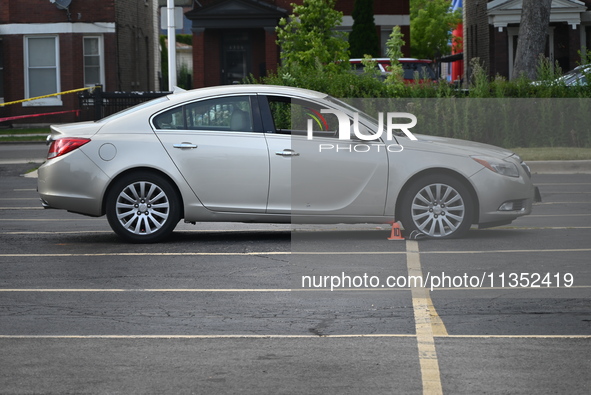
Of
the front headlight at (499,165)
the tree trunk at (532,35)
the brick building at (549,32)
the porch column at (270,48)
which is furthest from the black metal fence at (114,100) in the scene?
the brick building at (549,32)

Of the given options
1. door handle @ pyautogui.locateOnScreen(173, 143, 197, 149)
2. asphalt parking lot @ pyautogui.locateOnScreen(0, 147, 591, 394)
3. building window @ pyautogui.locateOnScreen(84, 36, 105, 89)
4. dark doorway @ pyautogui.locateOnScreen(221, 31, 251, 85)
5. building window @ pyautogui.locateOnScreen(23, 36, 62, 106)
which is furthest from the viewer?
dark doorway @ pyautogui.locateOnScreen(221, 31, 251, 85)

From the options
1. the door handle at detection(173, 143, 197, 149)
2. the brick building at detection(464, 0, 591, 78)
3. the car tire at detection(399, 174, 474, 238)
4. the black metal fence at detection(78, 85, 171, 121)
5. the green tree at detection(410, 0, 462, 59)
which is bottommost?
the car tire at detection(399, 174, 474, 238)

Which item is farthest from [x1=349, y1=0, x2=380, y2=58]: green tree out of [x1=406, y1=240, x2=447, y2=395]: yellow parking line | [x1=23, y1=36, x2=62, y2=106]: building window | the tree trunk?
[x1=406, y1=240, x2=447, y2=395]: yellow parking line

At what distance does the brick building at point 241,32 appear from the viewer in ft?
126

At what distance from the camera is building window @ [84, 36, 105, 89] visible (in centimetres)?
3681

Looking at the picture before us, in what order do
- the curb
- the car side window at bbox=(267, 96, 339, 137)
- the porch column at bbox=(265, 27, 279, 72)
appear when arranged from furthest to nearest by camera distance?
the porch column at bbox=(265, 27, 279, 72)
the curb
the car side window at bbox=(267, 96, 339, 137)

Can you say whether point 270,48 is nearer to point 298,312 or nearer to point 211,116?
point 211,116

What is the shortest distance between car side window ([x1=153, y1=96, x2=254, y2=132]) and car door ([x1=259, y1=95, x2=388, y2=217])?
0.47 m

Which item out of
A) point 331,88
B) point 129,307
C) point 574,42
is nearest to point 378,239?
point 129,307

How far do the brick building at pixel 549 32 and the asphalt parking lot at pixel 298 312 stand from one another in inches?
1132

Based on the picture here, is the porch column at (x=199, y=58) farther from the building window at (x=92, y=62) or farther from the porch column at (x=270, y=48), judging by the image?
the building window at (x=92, y=62)

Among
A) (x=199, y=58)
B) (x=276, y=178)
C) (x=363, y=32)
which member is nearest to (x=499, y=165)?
(x=276, y=178)

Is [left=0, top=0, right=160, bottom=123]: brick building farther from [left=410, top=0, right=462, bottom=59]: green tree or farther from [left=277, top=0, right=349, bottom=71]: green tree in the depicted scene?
[left=410, top=0, right=462, bottom=59]: green tree

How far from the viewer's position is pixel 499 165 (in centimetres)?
1053
